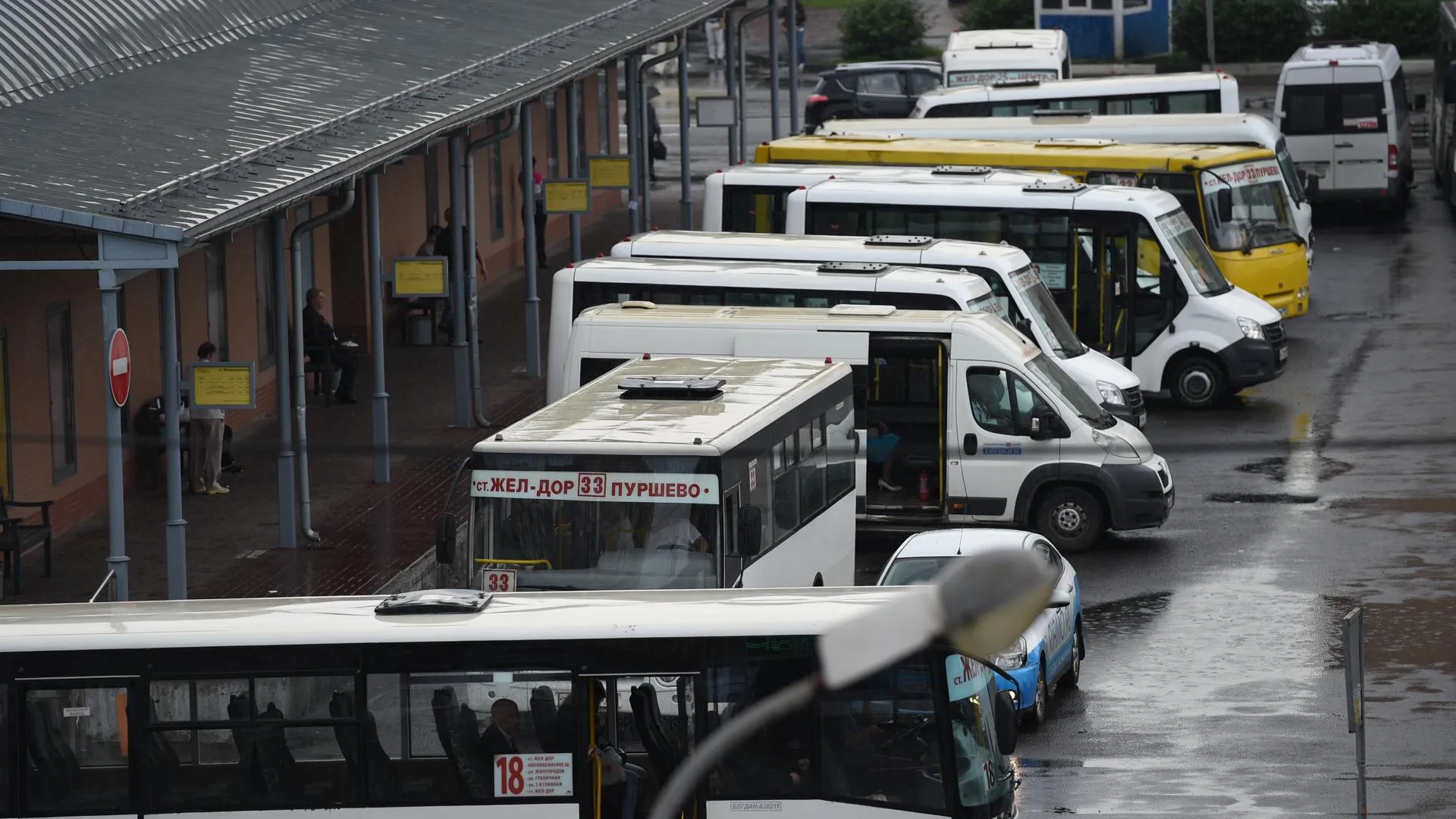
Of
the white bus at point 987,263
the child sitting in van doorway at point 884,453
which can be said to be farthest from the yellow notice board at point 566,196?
the child sitting in van doorway at point 884,453

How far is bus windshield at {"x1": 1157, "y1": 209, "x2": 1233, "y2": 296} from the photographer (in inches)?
1003

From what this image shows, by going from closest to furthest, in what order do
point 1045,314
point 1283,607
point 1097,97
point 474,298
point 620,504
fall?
1. point 620,504
2. point 1283,607
3. point 1045,314
4. point 474,298
5. point 1097,97

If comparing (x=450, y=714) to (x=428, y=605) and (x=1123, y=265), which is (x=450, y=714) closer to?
(x=428, y=605)

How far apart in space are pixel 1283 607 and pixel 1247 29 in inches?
1614

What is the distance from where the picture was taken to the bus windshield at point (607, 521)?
14156 millimetres

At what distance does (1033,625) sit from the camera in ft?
47.0

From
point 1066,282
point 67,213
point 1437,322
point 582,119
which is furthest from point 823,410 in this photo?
point 582,119

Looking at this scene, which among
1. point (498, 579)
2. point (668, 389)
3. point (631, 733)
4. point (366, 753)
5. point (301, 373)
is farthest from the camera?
point (301, 373)

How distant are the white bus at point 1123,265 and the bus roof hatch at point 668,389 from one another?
1054 centimetres

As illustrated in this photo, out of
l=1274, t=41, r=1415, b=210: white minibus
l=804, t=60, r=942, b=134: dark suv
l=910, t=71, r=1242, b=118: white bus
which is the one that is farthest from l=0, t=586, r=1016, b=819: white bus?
l=804, t=60, r=942, b=134: dark suv

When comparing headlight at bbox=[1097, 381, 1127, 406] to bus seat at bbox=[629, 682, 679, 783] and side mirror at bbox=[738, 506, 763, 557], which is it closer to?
side mirror at bbox=[738, 506, 763, 557]

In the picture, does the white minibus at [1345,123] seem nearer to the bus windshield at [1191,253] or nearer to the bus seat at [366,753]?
the bus windshield at [1191,253]

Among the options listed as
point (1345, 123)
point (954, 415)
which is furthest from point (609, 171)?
point (1345, 123)

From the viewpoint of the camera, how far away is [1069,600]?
15.0m
